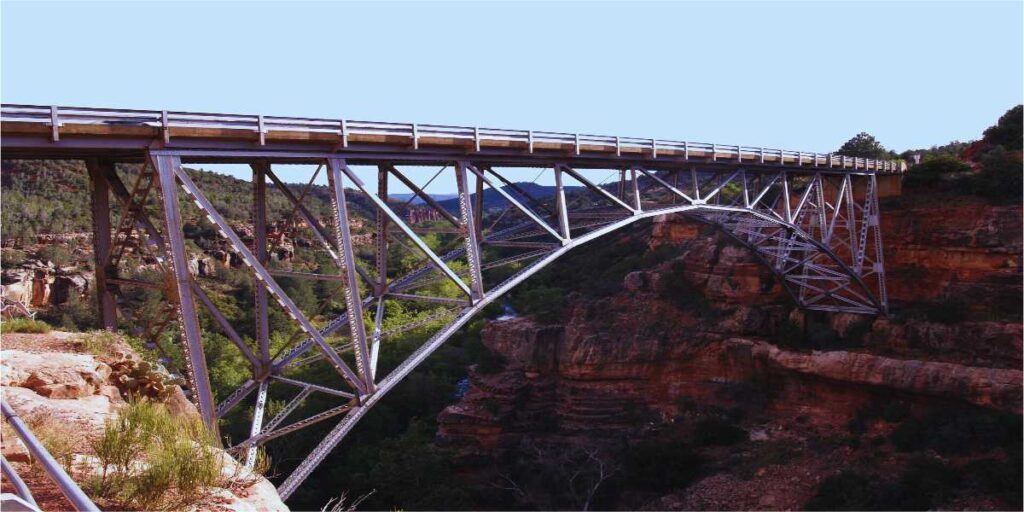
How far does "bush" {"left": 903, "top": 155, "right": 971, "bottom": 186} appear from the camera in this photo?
81.7ft

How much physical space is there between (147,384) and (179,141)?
2.55 m

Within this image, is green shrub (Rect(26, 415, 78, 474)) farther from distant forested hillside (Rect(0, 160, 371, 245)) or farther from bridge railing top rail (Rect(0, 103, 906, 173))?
distant forested hillside (Rect(0, 160, 371, 245))

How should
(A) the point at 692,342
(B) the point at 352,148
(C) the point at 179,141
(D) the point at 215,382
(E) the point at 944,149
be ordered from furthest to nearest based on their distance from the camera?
1. (E) the point at 944,149
2. (D) the point at 215,382
3. (A) the point at 692,342
4. (B) the point at 352,148
5. (C) the point at 179,141

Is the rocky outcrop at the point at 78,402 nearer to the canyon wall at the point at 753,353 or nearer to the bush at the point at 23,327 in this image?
the bush at the point at 23,327

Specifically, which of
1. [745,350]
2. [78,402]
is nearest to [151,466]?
[78,402]

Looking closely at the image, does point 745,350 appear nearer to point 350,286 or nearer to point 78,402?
point 350,286

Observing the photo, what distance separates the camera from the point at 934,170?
25.1m

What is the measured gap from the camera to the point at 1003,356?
65.3ft

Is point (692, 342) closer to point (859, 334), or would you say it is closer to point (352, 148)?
point (859, 334)

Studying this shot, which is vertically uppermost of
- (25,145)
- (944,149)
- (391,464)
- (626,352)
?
(944,149)

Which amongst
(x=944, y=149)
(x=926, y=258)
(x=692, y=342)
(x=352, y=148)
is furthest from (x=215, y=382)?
(x=944, y=149)

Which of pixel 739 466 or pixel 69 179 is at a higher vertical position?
pixel 69 179

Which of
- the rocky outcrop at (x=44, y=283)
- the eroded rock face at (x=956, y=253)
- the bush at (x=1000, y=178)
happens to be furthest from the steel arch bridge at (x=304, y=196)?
the rocky outcrop at (x=44, y=283)

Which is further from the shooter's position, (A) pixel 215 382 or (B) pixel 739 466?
(A) pixel 215 382
